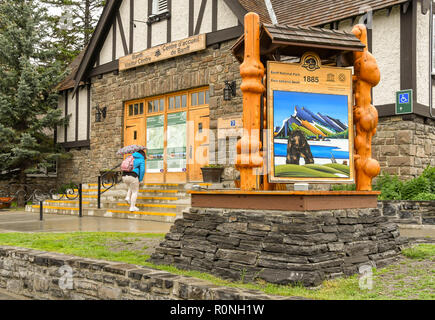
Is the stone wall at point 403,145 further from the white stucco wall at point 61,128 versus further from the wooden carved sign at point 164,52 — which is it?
the white stucco wall at point 61,128

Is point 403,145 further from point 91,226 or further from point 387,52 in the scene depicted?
point 91,226

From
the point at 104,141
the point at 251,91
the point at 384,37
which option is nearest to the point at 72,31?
the point at 104,141

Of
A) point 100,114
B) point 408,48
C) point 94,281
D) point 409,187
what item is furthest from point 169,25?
point 94,281

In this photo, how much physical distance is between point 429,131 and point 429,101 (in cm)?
74

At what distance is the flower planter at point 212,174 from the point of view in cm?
1312

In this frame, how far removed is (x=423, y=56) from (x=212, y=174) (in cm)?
620

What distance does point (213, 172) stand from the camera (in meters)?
13.1

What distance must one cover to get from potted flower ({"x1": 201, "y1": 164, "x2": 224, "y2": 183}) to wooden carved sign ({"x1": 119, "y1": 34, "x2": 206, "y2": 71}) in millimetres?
3760

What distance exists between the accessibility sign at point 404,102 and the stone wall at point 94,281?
7.95 metres

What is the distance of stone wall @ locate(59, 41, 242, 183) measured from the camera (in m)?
13.8

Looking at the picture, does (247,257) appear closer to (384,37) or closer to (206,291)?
(206,291)

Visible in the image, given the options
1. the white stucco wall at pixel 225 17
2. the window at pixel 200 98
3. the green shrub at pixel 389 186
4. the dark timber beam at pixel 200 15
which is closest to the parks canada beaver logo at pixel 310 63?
the green shrub at pixel 389 186

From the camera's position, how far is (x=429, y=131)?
37.7ft

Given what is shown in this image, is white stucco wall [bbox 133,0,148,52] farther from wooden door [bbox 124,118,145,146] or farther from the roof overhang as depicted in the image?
the roof overhang
